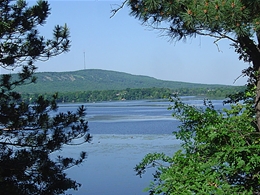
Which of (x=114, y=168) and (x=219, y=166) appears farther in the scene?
(x=114, y=168)

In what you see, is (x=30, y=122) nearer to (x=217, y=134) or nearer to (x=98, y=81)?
(x=217, y=134)

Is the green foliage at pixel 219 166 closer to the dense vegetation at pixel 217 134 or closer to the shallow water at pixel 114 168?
Result: the dense vegetation at pixel 217 134

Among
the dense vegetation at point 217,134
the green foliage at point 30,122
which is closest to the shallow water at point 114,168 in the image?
the green foliage at point 30,122

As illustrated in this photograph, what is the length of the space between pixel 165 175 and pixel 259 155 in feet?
1.99

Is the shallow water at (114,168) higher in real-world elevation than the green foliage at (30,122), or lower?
lower

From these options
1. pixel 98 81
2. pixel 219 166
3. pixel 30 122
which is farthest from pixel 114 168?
pixel 98 81

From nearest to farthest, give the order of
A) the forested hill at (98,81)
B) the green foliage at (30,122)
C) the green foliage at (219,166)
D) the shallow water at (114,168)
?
the green foliage at (219,166), the green foliage at (30,122), the shallow water at (114,168), the forested hill at (98,81)

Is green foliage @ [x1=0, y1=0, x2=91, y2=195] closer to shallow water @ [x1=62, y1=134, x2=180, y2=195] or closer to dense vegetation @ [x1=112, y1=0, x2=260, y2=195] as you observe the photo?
shallow water @ [x1=62, y1=134, x2=180, y2=195]

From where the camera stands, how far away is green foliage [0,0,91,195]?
5953mm

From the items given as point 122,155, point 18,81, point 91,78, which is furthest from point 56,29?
point 91,78

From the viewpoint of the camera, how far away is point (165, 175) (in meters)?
2.82

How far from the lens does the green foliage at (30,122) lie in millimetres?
5953

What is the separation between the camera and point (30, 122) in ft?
20.7

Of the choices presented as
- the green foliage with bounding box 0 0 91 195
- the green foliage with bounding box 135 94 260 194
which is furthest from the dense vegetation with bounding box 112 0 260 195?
the green foliage with bounding box 0 0 91 195
